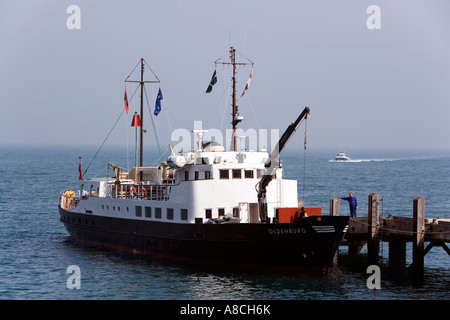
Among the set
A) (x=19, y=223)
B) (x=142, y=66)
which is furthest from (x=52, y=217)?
(x=142, y=66)

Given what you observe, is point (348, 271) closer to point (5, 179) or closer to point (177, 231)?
point (177, 231)

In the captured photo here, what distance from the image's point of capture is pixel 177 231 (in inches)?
1569

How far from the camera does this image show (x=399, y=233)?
37875mm

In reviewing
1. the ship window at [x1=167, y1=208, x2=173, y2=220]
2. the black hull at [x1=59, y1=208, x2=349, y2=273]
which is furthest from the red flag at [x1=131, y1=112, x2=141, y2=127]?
the ship window at [x1=167, y1=208, x2=173, y2=220]

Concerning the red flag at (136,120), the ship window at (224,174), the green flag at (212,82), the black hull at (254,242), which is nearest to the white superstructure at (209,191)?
the ship window at (224,174)

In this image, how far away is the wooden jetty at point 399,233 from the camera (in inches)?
1421

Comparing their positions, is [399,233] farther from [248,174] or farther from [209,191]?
[209,191]

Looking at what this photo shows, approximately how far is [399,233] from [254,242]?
7983mm

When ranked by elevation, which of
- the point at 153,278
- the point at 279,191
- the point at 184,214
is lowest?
the point at 153,278

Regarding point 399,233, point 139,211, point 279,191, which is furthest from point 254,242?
point 139,211

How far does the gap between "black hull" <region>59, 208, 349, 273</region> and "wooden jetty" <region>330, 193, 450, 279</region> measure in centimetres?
363

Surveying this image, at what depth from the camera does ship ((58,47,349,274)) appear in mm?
36188

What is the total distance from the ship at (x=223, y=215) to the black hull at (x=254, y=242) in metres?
0.05
